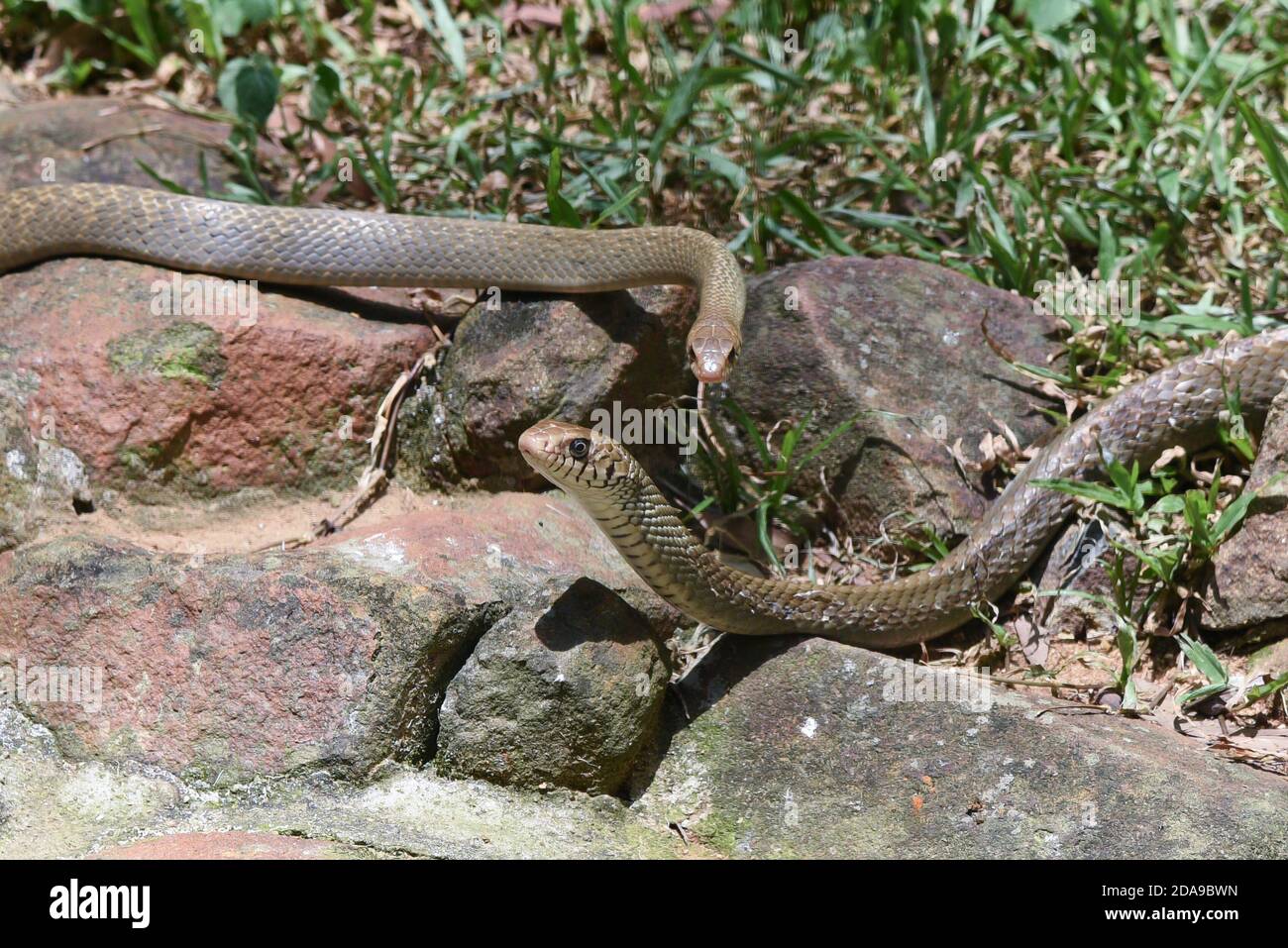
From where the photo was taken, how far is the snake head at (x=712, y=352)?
4.82m

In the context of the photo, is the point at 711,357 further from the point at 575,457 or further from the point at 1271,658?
the point at 1271,658

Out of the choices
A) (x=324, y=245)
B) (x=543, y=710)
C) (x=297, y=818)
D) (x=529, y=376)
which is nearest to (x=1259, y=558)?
(x=543, y=710)

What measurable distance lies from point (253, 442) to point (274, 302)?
25.4 inches

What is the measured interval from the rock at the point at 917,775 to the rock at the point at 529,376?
117 cm

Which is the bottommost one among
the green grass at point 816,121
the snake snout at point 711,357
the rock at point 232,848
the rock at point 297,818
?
the rock at point 297,818

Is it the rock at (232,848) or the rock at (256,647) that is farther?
the rock at (256,647)

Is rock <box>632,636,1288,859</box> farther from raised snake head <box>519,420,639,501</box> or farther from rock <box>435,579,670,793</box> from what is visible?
raised snake head <box>519,420,639,501</box>

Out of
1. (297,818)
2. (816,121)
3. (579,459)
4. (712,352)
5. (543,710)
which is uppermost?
(816,121)

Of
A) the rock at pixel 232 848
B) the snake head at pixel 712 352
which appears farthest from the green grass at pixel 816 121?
the rock at pixel 232 848

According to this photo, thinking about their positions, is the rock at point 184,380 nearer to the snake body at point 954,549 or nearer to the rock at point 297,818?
the rock at point 297,818

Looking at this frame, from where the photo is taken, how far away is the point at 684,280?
5.37 metres

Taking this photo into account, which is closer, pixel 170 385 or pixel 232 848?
pixel 232 848

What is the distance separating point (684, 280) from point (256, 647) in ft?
7.41
